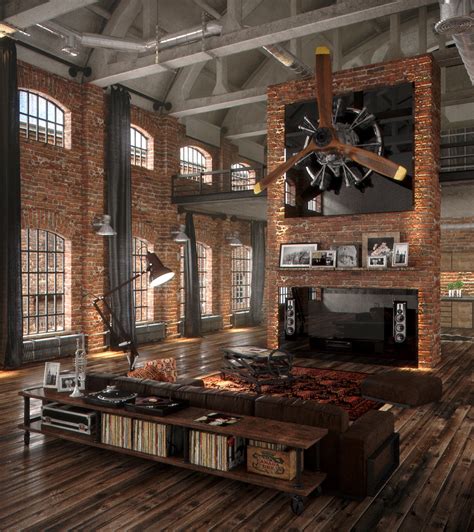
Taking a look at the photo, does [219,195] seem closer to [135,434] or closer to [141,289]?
[141,289]

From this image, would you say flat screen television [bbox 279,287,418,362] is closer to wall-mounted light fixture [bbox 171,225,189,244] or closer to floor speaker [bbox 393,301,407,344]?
floor speaker [bbox 393,301,407,344]

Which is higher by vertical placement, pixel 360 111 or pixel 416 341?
pixel 360 111

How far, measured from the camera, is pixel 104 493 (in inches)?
154

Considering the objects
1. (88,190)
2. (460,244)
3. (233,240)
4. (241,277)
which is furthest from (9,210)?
(460,244)

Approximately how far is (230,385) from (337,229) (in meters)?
3.83

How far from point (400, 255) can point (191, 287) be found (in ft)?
18.9

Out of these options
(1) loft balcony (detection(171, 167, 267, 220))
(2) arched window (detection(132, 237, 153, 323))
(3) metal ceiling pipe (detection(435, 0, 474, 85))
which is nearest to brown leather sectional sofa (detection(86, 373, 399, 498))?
(3) metal ceiling pipe (detection(435, 0, 474, 85))

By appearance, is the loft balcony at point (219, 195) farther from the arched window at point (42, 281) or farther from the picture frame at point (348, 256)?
the arched window at point (42, 281)

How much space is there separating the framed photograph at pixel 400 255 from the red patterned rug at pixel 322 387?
6.78ft

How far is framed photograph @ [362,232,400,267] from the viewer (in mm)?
8945

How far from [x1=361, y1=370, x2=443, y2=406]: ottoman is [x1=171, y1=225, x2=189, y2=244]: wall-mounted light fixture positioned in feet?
21.0

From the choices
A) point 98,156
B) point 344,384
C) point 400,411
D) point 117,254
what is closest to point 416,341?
point 344,384

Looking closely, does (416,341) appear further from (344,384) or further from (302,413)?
(302,413)

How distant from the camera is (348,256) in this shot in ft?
30.6
